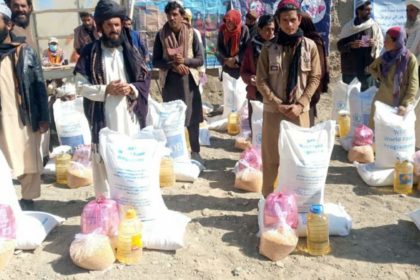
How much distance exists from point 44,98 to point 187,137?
6.97 ft

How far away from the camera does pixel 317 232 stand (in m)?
3.52

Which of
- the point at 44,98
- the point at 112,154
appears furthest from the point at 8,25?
the point at 112,154

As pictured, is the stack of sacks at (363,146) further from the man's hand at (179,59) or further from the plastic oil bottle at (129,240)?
the plastic oil bottle at (129,240)

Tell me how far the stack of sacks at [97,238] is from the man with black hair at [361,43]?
411 cm

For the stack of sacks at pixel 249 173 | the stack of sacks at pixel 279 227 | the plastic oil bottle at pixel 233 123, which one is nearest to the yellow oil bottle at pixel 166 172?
the stack of sacks at pixel 249 173

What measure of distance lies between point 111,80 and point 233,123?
128 inches

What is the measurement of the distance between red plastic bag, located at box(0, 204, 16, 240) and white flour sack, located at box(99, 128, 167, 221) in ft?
2.27

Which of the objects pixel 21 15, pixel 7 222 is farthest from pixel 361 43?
pixel 7 222

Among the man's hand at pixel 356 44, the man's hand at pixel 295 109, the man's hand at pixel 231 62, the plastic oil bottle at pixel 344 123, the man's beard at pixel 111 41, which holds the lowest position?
the plastic oil bottle at pixel 344 123

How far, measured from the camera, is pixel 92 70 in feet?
12.5

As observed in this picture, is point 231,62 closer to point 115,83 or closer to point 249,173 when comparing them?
point 249,173

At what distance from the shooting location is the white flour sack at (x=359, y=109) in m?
5.89

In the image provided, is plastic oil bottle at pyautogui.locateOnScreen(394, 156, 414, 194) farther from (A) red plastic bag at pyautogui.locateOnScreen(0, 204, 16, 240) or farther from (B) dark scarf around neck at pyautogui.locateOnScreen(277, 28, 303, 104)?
(A) red plastic bag at pyautogui.locateOnScreen(0, 204, 16, 240)

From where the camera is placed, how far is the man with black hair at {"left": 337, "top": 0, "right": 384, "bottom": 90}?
6367 millimetres
